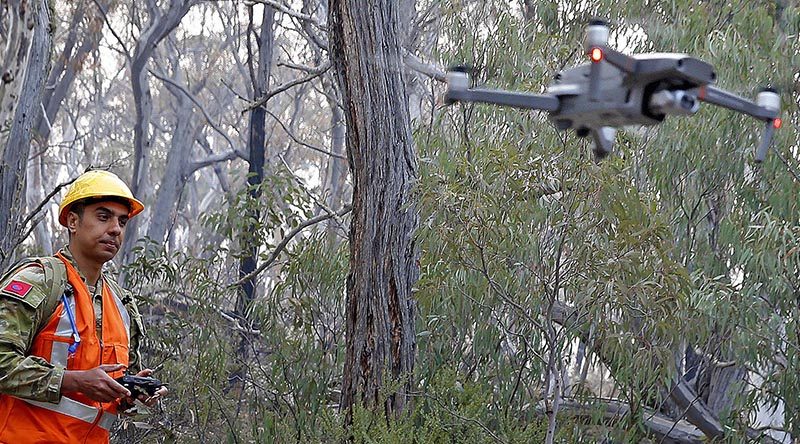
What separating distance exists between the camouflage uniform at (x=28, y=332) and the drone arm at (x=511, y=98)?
1.27 m

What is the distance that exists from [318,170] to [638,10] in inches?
540

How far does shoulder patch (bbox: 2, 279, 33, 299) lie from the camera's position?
2875 millimetres

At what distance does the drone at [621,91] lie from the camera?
207cm

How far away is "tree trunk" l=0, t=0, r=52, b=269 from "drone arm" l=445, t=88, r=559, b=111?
2882 mm

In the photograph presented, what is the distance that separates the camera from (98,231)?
312cm

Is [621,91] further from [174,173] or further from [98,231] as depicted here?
[174,173]

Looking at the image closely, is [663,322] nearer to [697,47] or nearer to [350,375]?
[350,375]

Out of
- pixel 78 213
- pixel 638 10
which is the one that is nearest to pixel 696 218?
pixel 638 10

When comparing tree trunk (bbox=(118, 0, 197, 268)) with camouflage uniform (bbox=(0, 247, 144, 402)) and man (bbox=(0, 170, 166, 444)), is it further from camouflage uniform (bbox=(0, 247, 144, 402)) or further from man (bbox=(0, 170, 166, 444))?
camouflage uniform (bbox=(0, 247, 144, 402))

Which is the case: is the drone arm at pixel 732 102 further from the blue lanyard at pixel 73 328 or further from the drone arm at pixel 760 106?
the blue lanyard at pixel 73 328

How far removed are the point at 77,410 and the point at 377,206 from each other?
8.01ft

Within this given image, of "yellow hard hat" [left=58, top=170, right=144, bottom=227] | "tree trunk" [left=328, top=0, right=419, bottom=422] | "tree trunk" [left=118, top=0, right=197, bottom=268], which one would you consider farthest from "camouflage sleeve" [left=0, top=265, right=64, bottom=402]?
"tree trunk" [left=118, top=0, right=197, bottom=268]

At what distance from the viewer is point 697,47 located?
22.5 feet

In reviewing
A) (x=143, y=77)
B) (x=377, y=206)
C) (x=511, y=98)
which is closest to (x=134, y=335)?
(x=511, y=98)
